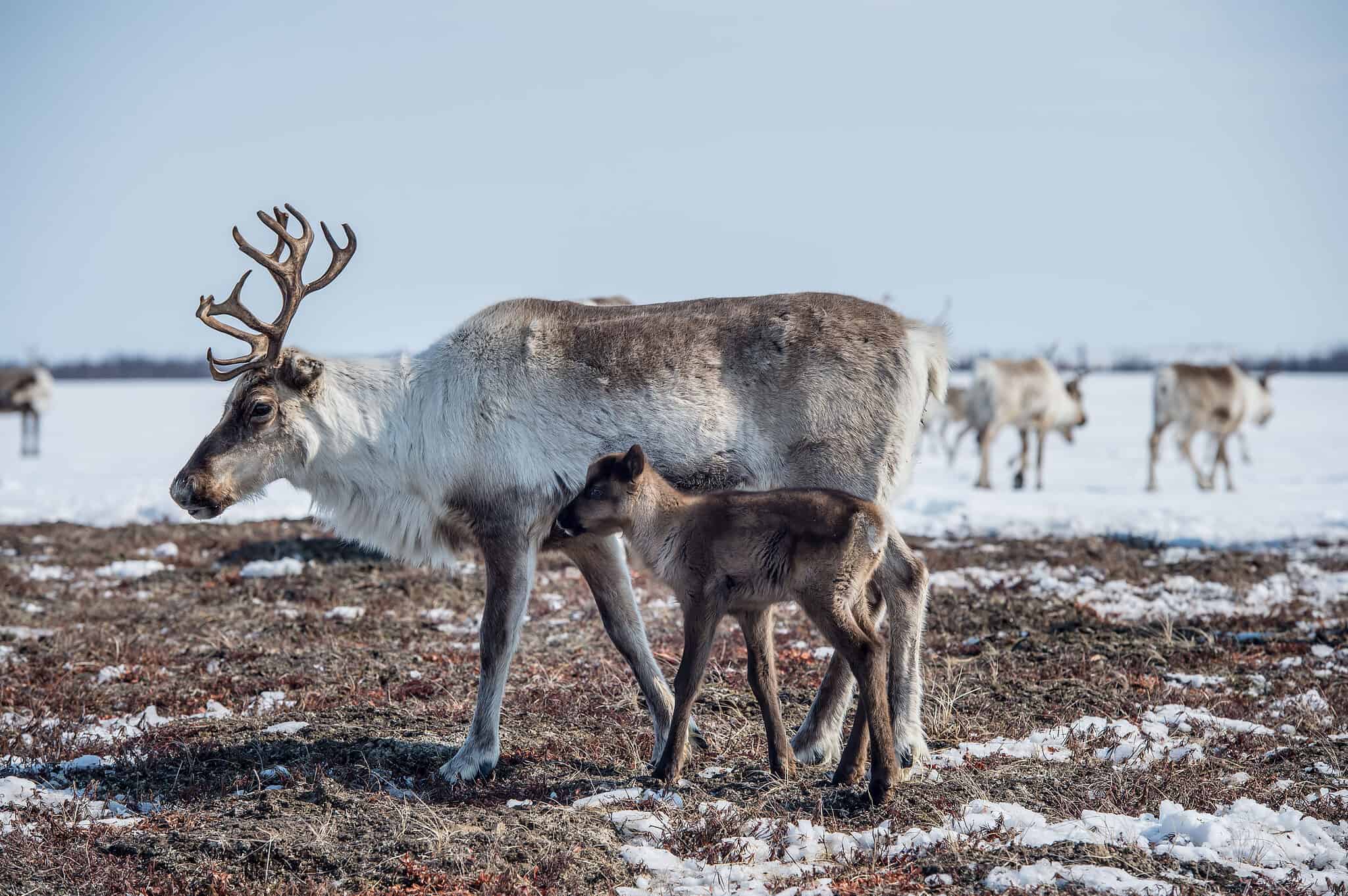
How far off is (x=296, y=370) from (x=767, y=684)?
2.76 meters

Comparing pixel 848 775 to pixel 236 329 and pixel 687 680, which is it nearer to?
pixel 687 680

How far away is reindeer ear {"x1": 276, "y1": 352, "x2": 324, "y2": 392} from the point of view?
5727 millimetres

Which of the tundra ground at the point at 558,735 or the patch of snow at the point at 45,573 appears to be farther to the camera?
the patch of snow at the point at 45,573

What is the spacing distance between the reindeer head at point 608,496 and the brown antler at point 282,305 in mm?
1781

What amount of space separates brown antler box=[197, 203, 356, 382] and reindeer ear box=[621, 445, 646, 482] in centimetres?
194

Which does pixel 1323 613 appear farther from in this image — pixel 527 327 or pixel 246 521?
pixel 246 521

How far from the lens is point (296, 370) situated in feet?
18.8

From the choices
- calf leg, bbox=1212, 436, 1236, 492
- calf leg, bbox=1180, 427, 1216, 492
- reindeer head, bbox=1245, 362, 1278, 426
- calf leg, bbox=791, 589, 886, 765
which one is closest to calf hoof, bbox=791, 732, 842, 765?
calf leg, bbox=791, 589, 886, 765

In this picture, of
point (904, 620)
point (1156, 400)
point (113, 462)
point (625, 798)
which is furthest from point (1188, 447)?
point (113, 462)

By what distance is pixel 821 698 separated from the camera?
17.8 ft

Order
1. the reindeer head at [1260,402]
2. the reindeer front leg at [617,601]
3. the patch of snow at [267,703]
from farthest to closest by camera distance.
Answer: the reindeer head at [1260,402], the patch of snow at [267,703], the reindeer front leg at [617,601]

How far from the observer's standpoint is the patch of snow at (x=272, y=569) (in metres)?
10.6

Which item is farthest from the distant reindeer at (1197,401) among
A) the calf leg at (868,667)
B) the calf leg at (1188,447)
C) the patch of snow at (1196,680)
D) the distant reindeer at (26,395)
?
the distant reindeer at (26,395)

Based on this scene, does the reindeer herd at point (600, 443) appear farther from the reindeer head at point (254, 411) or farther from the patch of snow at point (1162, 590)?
the patch of snow at point (1162, 590)
